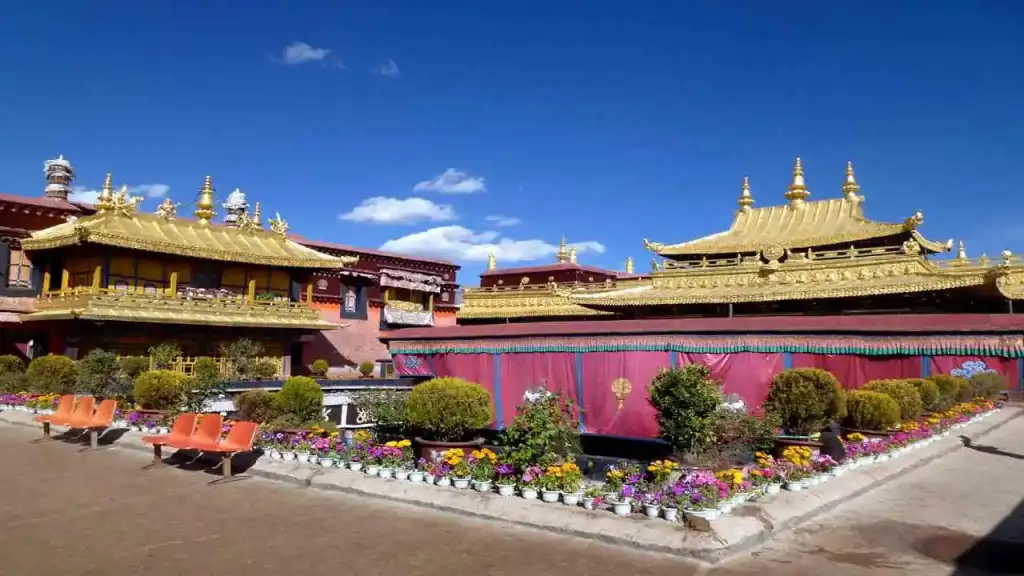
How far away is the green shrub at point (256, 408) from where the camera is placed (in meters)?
13.8

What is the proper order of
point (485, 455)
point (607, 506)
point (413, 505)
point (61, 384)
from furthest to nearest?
point (61, 384)
point (485, 455)
point (413, 505)
point (607, 506)

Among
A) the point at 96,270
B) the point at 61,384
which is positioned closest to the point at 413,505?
the point at 61,384

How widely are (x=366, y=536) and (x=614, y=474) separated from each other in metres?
2.91

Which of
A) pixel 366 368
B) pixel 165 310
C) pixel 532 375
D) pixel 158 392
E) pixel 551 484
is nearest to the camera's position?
pixel 551 484

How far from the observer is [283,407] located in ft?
45.2

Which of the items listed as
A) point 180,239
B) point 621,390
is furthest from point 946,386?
point 180,239

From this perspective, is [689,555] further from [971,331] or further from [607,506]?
[971,331]

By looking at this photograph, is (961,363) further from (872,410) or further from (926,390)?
(872,410)

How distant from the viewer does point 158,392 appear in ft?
51.0

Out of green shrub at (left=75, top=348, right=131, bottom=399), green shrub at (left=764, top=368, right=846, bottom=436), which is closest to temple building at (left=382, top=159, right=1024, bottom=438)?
green shrub at (left=764, top=368, right=846, bottom=436)

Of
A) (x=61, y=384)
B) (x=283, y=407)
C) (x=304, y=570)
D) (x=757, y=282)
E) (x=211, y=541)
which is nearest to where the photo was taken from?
(x=304, y=570)

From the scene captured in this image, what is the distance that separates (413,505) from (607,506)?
2.39m

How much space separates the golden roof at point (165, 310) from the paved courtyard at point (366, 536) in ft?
53.6

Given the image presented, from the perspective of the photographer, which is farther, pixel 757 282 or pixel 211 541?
pixel 757 282
